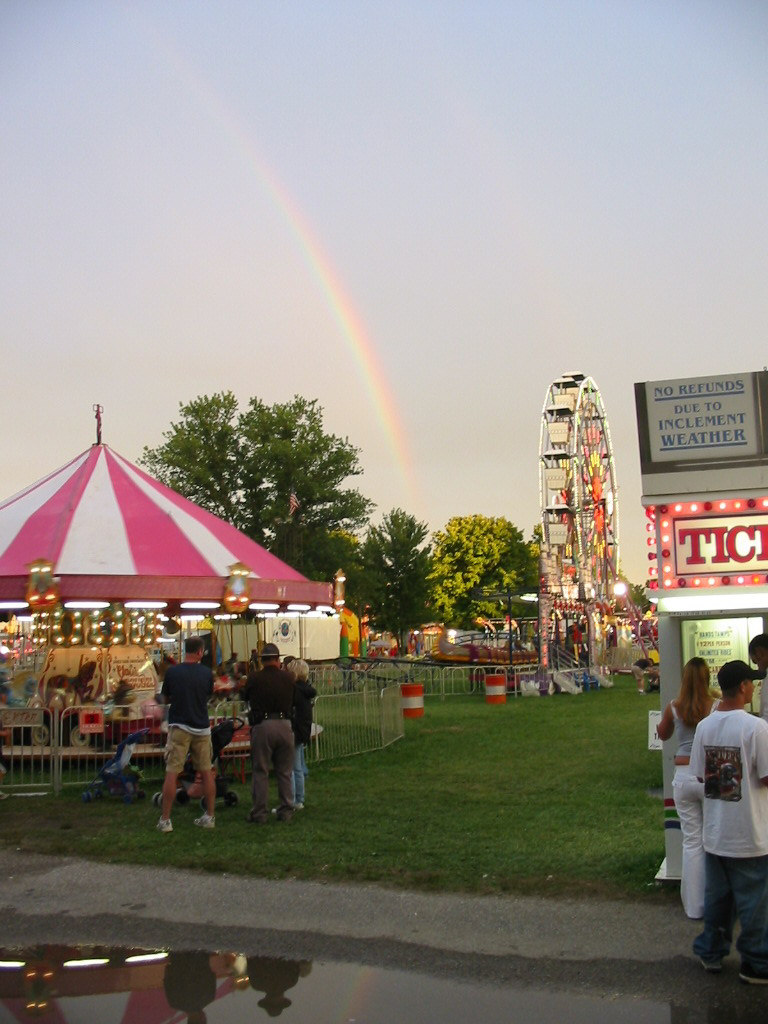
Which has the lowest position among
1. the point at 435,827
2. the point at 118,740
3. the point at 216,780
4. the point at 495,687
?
the point at 435,827

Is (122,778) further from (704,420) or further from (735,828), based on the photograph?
(735,828)

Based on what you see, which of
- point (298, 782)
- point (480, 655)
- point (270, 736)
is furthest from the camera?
point (480, 655)

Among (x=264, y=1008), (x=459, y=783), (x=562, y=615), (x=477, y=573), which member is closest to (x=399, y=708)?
(x=459, y=783)

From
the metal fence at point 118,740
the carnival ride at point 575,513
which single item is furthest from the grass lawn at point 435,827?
the carnival ride at point 575,513

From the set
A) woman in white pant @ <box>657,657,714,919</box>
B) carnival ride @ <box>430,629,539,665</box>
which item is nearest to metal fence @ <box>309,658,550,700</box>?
carnival ride @ <box>430,629,539,665</box>

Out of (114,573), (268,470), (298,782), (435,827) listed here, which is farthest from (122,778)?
(268,470)

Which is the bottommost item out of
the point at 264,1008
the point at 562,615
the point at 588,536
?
the point at 264,1008

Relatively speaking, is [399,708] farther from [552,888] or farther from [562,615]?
[562,615]

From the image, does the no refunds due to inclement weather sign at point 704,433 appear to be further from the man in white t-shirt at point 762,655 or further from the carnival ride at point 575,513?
the carnival ride at point 575,513

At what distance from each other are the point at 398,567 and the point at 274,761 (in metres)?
48.1

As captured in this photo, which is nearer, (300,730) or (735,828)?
(735,828)

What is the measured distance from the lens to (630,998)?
17.1 feet

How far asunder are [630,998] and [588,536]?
3559cm

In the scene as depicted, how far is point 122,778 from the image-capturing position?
11719mm
